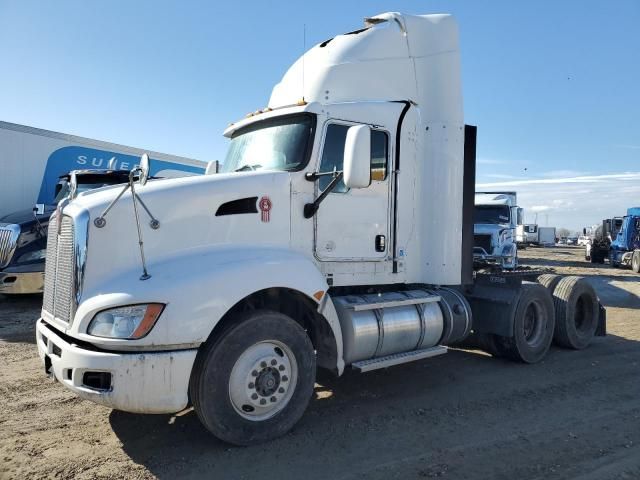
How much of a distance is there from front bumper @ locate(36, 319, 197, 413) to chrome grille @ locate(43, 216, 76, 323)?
381 mm

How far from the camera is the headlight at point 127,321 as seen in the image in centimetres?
348

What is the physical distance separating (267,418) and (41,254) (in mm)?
7845

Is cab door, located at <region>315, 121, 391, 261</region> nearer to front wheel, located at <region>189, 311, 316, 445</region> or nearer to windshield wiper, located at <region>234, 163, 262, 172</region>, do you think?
windshield wiper, located at <region>234, 163, 262, 172</region>

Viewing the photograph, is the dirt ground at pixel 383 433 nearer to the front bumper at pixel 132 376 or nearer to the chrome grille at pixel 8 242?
the front bumper at pixel 132 376

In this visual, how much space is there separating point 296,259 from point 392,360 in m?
1.54

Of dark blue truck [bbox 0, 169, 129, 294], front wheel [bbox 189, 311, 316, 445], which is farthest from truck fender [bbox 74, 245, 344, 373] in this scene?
dark blue truck [bbox 0, 169, 129, 294]

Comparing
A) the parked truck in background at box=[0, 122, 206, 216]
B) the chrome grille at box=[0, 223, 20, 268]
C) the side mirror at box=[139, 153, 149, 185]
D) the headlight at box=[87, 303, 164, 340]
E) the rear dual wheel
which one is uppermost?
the parked truck in background at box=[0, 122, 206, 216]

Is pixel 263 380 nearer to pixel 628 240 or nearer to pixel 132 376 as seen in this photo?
pixel 132 376

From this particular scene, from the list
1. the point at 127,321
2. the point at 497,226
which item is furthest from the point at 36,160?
the point at 497,226

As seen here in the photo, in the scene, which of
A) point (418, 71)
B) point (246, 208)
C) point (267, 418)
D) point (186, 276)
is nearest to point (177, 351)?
point (186, 276)

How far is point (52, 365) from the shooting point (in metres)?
3.81

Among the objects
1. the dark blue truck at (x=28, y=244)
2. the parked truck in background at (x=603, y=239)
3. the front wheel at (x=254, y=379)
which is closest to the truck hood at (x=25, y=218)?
the dark blue truck at (x=28, y=244)

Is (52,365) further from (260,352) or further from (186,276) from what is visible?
(260,352)

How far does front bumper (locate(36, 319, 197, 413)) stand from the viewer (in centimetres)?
344
